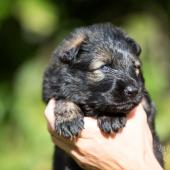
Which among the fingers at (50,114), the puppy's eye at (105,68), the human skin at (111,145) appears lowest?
the human skin at (111,145)

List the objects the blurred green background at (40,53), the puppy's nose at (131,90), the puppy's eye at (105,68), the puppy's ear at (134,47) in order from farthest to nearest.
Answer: the blurred green background at (40,53), the puppy's ear at (134,47), the puppy's eye at (105,68), the puppy's nose at (131,90)

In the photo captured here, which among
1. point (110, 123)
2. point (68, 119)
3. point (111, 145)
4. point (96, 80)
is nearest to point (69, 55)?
point (96, 80)

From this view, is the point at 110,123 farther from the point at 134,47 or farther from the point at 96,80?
the point at 134,47

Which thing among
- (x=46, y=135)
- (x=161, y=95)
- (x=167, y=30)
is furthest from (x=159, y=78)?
(x=46, y=135)

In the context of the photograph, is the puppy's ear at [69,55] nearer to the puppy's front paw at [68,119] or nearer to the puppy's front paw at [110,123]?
the puppy's front paw at [68,119]

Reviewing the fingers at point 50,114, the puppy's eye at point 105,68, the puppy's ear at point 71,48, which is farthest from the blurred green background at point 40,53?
the puppy's eye at point 105,68

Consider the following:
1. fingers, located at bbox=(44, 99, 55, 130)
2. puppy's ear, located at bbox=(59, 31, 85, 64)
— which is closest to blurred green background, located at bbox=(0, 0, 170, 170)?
fingers, located at bbox=(44, 99, 55, 130)

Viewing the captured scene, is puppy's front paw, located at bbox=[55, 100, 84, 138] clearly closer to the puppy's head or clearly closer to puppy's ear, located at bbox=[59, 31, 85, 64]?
the puppy's head
